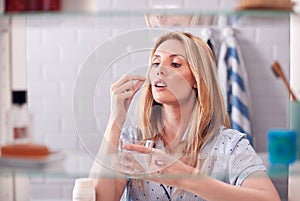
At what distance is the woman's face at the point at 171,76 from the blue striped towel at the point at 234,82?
604mm

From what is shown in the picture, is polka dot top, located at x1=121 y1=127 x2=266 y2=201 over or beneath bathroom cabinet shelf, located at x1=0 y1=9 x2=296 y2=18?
beneath

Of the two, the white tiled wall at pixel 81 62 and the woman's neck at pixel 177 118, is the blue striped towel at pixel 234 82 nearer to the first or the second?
the white tiled wall at pixel 81 62

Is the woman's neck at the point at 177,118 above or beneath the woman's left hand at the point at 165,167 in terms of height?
above

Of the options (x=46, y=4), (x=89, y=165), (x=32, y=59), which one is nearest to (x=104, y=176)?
(x=89, y=165)

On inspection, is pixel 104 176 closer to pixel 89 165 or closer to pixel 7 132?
pixel 89 165

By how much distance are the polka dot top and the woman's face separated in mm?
88

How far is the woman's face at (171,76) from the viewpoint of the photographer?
0.83m

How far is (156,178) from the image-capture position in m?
0.73

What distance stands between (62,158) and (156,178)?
0.14m

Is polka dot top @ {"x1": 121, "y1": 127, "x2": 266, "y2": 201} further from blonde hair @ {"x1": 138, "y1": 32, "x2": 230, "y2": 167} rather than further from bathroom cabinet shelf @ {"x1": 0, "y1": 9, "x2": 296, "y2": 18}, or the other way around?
bathroom cabinet shelf @ {"x1": 0, "y1": 9, "x2": 296, "y2": 18}

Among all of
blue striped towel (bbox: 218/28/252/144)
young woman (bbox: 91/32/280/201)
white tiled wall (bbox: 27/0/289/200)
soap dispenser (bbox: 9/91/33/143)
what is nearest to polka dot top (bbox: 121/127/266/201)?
young woman (bbox: 91/32/280/201)

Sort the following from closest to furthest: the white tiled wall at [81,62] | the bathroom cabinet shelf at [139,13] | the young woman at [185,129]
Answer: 1. the bathroom cabinet shelf at [139,13]
2. the young woman at [185,129]
3. the white tiled wall at [81,62]

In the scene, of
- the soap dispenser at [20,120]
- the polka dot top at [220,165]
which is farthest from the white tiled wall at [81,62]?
the soap dispenser at [20,120]

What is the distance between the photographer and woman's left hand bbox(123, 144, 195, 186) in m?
0.70
